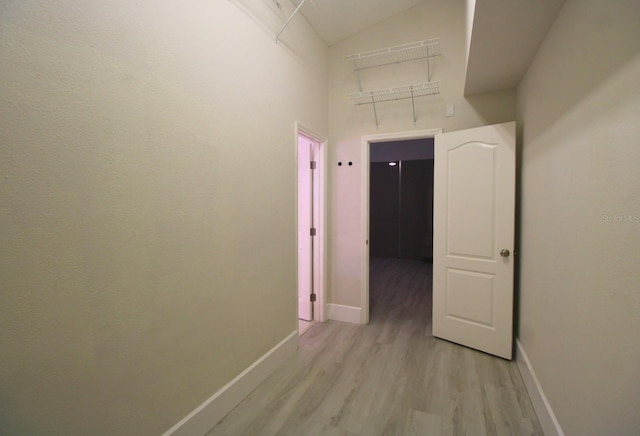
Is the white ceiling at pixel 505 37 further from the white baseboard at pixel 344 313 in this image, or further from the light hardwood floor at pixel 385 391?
the white baseboard at pixel 344 313

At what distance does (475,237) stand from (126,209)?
8.63 feet

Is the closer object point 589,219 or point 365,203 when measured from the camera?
point 589,219

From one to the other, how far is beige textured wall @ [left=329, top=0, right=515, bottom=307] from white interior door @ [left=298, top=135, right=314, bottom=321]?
0.26 metres

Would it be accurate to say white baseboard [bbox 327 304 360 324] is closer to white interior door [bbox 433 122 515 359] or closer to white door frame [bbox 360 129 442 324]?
white door frame [bbox 360 129 442 324]

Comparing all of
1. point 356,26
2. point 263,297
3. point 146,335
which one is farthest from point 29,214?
point 356,26

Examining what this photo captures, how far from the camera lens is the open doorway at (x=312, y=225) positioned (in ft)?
10.4

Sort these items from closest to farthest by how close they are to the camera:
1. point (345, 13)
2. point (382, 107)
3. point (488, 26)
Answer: point (488, 26) < point (345, 13) < point (382, 107)

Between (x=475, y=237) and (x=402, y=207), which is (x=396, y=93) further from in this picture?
(x=402, y=207)

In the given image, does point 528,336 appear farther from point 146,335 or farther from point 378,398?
point 146,335

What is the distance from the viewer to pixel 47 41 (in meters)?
0.98

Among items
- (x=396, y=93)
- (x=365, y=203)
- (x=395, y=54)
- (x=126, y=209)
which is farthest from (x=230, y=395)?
(x=395, y=54)

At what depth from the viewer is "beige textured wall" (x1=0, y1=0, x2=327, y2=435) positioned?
944mm

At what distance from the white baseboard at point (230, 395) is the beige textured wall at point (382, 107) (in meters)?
1.13

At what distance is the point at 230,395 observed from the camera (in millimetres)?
1833
